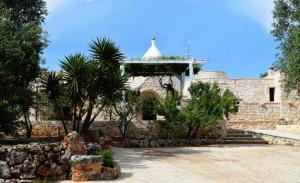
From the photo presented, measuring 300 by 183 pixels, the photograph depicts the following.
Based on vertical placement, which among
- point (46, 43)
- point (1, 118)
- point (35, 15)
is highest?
point (35, 15)

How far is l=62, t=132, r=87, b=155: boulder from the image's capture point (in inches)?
545

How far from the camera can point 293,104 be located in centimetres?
3834

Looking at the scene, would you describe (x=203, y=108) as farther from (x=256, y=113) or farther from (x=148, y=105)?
(x=256, y=113)

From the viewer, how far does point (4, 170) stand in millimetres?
12758

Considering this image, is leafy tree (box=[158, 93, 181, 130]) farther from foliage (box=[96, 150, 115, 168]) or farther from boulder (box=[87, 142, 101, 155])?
foliage (box=[96, 150, 115, 168])

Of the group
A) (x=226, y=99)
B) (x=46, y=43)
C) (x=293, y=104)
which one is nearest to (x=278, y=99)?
(x=293, y=104)

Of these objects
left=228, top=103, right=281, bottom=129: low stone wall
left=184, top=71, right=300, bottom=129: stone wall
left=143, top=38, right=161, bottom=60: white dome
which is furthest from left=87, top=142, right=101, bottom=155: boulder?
left=143, top=38, right=161, bottom=60: white dome

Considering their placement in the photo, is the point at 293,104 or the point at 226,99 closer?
the point at 226,99

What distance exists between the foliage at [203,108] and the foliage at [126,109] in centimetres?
282

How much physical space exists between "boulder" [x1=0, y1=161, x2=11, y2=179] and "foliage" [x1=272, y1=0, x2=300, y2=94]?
35.3 feet

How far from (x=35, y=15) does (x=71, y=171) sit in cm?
1202

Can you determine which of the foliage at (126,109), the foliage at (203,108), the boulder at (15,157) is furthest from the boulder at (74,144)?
the foliage at (203,108)

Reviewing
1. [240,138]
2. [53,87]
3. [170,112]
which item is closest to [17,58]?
[53,87]

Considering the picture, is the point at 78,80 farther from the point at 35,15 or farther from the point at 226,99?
the point at 226,99
